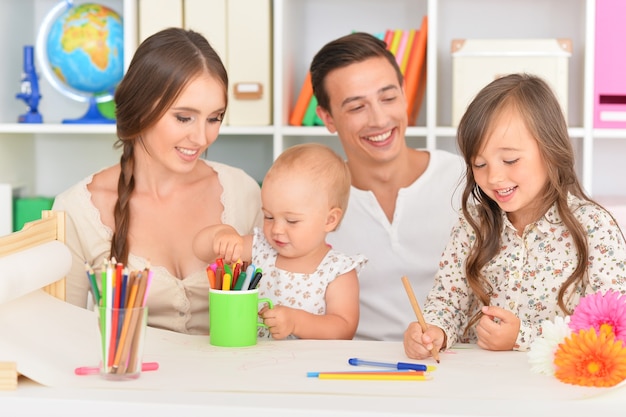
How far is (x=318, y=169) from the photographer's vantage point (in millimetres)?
1595

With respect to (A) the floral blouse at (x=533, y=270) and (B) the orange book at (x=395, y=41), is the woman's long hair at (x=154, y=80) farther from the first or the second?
(B) the orange book at (x=395, y=41)

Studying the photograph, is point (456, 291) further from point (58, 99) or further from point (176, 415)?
point (58, 99)

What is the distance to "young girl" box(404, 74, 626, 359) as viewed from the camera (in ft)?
4.67

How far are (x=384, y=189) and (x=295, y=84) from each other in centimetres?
80

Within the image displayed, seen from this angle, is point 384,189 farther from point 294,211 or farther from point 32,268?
point 32,268

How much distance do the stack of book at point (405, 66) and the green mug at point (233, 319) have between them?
4.56 feet

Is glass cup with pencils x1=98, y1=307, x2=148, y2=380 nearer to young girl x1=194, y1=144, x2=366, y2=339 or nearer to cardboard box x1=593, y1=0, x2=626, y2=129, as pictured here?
young girl x1=194, y1=144, x2=366, y2=339

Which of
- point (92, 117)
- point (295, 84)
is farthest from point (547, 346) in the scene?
point (92, 117)

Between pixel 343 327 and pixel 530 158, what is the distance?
0.43 metres

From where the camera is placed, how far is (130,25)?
2627 mm

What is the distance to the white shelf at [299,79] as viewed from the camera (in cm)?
268

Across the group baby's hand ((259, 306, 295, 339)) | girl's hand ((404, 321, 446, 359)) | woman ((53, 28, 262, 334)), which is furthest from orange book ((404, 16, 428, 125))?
girl's hand ((404, 321, 446, 359))

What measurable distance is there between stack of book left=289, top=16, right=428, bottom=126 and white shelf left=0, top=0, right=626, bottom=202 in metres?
0.05

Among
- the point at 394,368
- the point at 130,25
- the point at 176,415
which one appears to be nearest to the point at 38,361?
the point at 176,415
